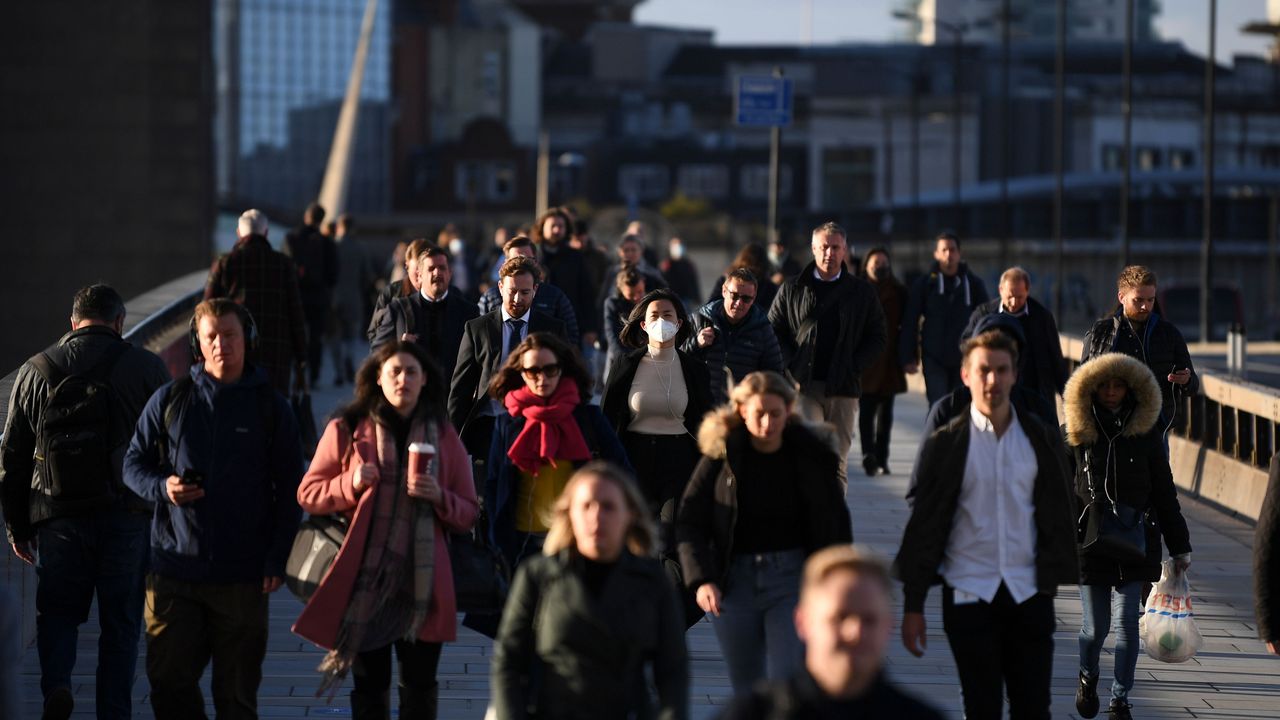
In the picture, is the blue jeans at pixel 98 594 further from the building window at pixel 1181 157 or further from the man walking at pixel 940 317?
the building window at pixel 1181 157

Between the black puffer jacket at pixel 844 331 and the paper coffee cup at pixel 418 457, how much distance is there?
6.43m

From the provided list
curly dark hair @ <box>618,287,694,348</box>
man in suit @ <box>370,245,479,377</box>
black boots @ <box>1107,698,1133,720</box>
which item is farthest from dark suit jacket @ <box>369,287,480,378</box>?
black boots @ <box>1107,698,1133,720</box>

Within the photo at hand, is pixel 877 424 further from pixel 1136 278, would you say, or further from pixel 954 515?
pixel 954 515

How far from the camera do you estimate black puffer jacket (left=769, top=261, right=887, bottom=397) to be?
13000mm

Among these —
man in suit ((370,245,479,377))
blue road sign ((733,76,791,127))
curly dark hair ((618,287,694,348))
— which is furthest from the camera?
blue road sign ((733,76,791,127))

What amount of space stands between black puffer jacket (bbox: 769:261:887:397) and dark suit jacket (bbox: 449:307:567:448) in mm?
2921

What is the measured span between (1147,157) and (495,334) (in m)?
95.1

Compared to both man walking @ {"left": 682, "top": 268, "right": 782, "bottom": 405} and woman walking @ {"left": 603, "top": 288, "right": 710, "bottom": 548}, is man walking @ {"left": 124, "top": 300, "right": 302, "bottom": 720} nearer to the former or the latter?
woman walking @ {"left": 603, "top": 288, "right": 710, "bottom": 548}

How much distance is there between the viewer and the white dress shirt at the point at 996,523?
6832 mm

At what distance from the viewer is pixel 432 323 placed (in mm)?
11398

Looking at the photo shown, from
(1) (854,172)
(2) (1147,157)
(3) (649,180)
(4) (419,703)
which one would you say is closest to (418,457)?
(4) (419,703)

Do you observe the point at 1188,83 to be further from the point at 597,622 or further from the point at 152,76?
the point at 597,622

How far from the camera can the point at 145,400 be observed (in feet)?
26.2

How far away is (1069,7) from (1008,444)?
14322 centimetres
